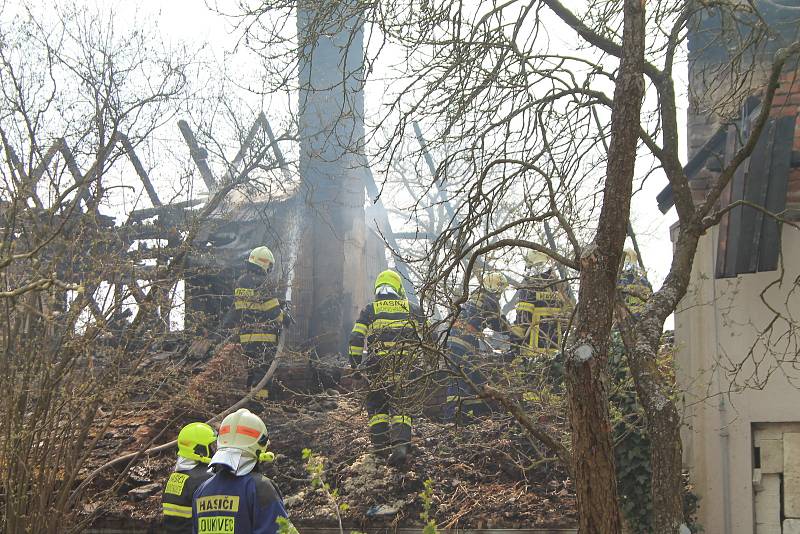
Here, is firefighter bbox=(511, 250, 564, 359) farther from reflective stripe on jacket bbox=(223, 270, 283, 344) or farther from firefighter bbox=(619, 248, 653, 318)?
reflective stripe on jacket bbox=(223, 270, 283, 344)

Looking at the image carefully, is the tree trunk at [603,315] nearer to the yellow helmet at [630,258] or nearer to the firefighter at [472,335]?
the firefighter at [472,335]

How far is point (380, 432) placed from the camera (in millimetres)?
9414

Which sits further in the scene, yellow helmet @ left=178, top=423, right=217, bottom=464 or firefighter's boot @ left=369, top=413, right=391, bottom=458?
firefighter's boot @ left=369, top=413, right=391, bottom=458

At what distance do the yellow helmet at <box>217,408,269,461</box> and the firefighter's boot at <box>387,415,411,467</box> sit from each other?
367cm

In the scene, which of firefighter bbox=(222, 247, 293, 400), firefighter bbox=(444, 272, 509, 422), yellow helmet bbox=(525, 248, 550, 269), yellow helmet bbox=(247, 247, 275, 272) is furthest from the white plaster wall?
yellow helmet bbox=(247, 247, 275, 272)

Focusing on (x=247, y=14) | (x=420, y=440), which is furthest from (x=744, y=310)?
(x=247, y=14)

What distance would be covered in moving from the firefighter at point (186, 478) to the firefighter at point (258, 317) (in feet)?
10.2

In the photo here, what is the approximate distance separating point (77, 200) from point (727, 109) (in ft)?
21.5

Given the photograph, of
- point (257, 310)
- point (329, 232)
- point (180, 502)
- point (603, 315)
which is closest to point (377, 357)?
point (180, 502)

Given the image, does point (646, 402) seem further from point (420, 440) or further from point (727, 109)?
point (420, 440)

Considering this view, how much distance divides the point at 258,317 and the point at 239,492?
6143 millimetres

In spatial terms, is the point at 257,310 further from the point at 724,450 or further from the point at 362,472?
the point at 724,450

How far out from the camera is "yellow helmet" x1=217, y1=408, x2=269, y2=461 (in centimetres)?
555

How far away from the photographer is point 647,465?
759 cm
